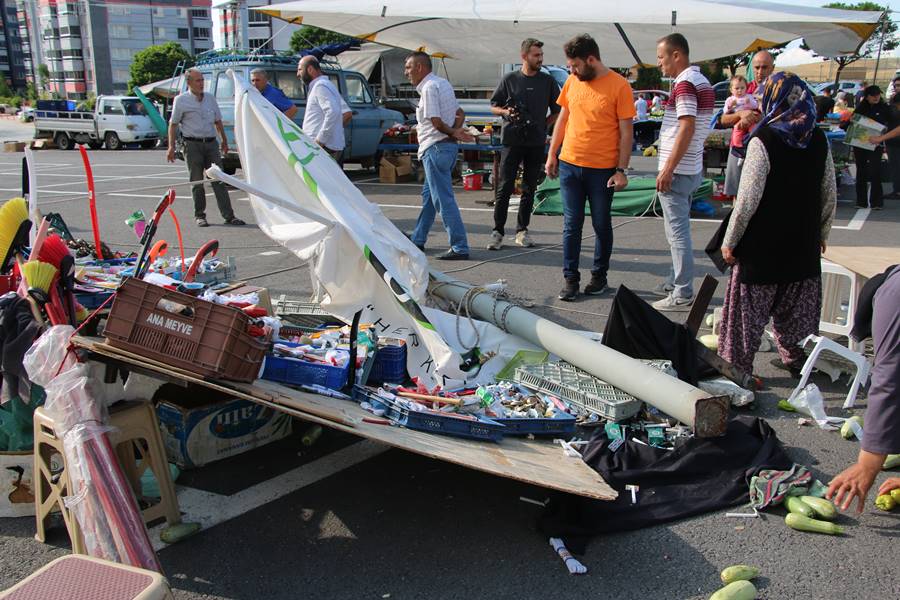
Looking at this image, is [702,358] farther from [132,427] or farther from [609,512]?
[132,427]

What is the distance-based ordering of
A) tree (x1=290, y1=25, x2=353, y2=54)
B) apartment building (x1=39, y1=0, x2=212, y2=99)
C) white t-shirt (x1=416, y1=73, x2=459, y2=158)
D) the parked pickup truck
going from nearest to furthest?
white t-shirt (x1=416, y1=73, x2=459, y2=158)
the parked pickup truck
tree (x1=290, y1=25, x2=353, y2=54)
apartment building (x1=39, y1=0, x2=212, y2=99)

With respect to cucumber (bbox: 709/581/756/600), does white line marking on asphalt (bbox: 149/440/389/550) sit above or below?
below

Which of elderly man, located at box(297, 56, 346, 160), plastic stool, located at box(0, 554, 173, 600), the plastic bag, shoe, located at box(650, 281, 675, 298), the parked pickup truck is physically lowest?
the parked pickup truck

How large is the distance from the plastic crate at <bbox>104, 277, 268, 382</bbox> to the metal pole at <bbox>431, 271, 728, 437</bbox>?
2059 mm

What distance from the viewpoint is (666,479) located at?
11.5ft

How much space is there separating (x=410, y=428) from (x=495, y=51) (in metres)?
9.91

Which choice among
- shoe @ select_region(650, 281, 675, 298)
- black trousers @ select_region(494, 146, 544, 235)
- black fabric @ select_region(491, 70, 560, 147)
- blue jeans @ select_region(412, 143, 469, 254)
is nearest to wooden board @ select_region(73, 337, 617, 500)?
shoe @ select_region(650, 281, 675, 298)

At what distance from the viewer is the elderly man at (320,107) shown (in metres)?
9.03

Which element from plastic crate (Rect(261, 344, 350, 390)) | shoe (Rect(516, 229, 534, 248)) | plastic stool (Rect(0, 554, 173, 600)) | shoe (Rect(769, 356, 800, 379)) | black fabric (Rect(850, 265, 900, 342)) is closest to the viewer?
plastic stool (Rect(0, 554, 173, 600))

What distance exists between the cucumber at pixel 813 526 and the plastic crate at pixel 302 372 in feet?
6.90

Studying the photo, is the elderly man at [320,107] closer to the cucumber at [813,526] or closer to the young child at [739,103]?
the young child at [739,103]

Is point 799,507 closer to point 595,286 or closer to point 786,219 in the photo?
point 786,219

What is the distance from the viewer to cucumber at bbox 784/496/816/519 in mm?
3250

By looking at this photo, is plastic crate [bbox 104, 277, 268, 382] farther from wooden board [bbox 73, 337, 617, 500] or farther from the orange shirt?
the orange shirt
